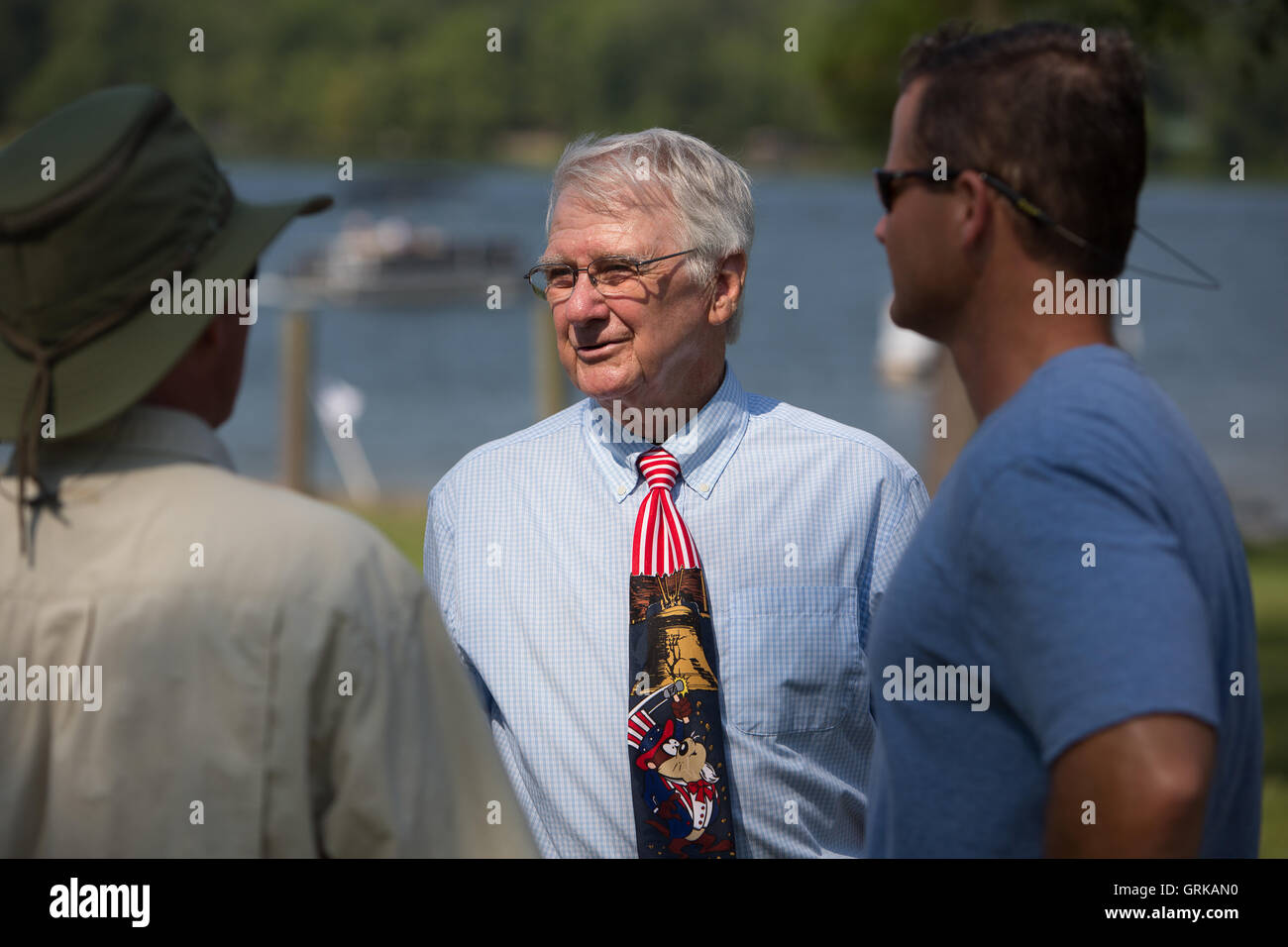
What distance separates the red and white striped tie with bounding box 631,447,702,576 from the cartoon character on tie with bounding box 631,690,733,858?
0.38 meters

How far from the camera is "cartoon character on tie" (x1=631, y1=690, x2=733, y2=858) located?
2.79 meters

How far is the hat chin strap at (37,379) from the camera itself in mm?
1766

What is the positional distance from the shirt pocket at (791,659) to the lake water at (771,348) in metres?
8.12

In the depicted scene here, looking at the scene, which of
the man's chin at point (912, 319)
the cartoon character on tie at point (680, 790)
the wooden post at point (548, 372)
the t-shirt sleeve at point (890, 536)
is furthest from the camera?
the wooden post at point (548, 372)

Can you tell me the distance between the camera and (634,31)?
2333 inches

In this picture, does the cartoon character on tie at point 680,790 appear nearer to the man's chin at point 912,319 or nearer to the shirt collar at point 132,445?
the man's chin at point 912,319

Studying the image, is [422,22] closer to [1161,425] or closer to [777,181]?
[777,181]

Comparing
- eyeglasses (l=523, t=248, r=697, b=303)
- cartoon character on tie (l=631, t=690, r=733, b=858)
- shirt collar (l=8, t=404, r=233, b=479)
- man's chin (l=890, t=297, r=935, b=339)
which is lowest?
cartoon character on tie (l=631, t=690, r=733, b=858)

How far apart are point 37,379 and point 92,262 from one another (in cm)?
17

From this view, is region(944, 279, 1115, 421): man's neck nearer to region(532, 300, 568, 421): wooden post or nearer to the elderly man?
the elderly man

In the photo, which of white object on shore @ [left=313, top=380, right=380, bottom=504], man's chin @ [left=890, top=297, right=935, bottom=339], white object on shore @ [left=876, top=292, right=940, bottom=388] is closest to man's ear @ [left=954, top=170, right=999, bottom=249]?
man's chin @ [left=890, top=297, right=935, bottom=339]

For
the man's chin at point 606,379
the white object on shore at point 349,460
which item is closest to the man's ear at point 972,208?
the man's chin at point 606,379
